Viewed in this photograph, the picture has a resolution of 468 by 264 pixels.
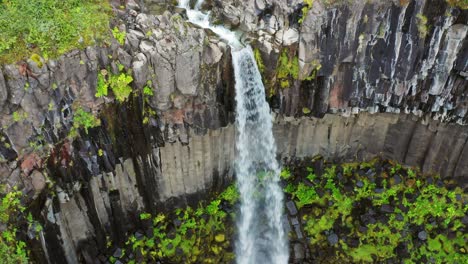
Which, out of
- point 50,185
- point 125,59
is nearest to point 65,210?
point 50,185

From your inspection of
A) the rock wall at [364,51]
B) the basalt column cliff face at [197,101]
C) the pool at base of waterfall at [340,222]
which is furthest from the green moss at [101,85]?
the pool at base of waterfall at [340,222]

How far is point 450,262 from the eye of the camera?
16.2 m

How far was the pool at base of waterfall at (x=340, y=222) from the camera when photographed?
643 inches

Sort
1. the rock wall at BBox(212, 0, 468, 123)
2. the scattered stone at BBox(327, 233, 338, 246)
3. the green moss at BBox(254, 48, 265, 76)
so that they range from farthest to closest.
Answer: the scattered stone at BBox(327, 233, 338, 246)
the green moss at BBox(254, 48, 265, 76)
the rock wall at BBox(212, 0, 468, 123)

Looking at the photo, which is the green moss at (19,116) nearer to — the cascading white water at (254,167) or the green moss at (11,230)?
the green moss at (11,230)

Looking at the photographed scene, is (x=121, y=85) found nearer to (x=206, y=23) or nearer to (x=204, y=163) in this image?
(x=206, y=23)

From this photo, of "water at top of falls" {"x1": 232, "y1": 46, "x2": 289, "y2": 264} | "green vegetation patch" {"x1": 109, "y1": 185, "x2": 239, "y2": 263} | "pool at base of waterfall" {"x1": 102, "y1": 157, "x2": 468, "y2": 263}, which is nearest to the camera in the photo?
"water at top of falls" {"x1": 232, "y1": 46, "x2": 289, "y2": 264}

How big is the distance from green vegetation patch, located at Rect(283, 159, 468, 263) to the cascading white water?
36.0 inches

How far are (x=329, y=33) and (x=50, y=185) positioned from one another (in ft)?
32.4

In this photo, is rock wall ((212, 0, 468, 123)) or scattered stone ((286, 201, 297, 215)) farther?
scattered stone ((286, 201, 297, 215))

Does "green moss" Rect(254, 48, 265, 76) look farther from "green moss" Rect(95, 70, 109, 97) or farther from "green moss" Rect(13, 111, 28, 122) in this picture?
"green moss" Rect(13, 111, 28, 122)

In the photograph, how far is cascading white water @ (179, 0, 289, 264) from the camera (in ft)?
49.6

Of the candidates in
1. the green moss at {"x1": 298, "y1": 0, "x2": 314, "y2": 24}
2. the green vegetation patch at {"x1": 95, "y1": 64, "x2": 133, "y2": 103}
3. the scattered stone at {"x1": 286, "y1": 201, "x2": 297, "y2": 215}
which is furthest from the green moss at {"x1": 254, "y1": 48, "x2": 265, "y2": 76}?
the scattered stone at {"x1": 286, "y1": 201, "x2": 297, "y2": 215}

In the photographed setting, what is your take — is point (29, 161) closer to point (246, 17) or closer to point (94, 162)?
point (94, 162)
